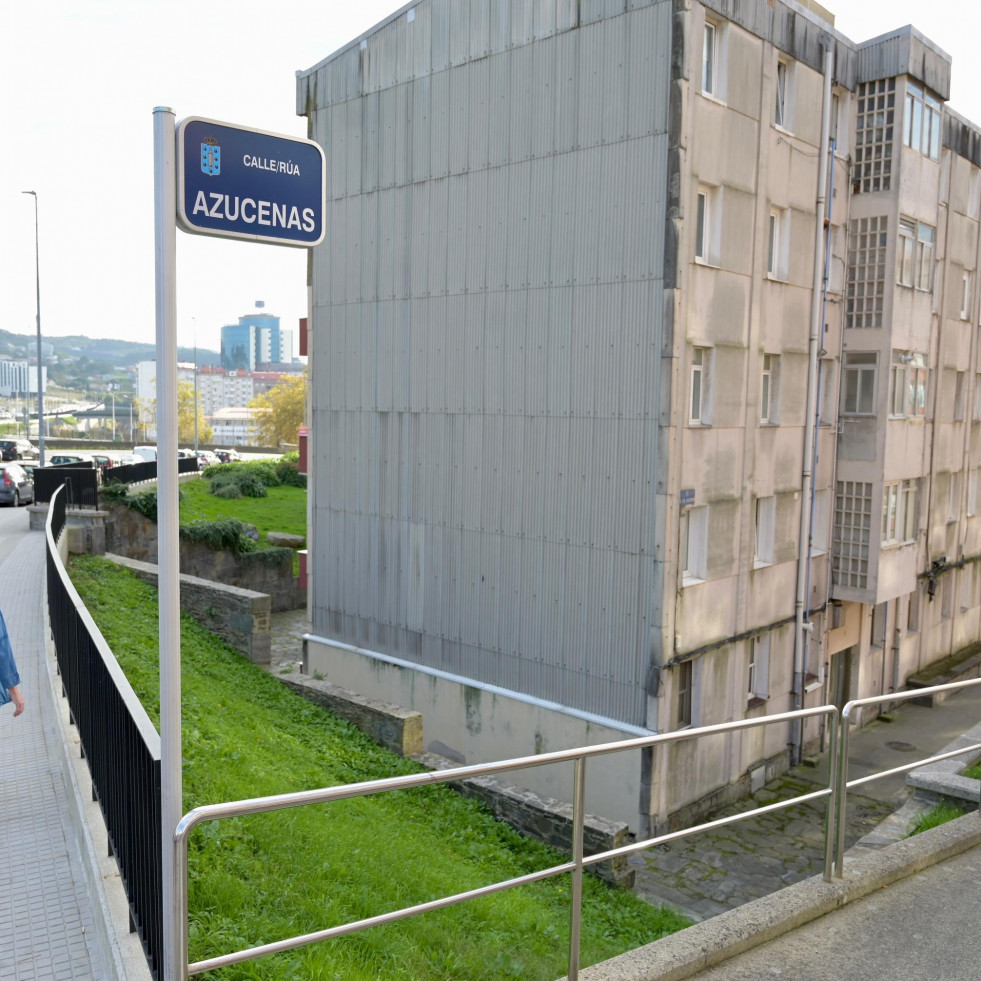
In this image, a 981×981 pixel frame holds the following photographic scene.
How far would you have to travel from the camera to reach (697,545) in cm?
1645

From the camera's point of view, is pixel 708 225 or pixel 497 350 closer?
pixel 708 225

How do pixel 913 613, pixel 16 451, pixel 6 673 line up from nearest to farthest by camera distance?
pixel 6 673 → pixel 913 613 → pixel 16 451

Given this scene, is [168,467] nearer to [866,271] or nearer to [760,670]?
[760,670]

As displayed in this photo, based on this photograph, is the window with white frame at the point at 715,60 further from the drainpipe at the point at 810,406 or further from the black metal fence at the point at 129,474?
the black metal fence at the point at 129,474

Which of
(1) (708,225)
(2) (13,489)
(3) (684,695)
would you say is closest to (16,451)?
(2) (13,489)

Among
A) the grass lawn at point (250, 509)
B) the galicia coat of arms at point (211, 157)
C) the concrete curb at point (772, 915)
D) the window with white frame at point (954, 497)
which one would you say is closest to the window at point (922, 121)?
the window with white frame at point (954, 497)

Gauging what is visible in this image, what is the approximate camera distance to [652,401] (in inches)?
596

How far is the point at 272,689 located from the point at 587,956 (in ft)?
33.7

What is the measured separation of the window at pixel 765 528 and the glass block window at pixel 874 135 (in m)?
6.84

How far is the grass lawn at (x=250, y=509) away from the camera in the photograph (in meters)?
35.2

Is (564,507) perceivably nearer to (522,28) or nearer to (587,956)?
(522,28)

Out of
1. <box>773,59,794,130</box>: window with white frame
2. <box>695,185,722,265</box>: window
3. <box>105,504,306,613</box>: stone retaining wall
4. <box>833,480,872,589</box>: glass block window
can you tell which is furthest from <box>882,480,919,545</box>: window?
<box>105,504,306,613</box>: stone retaining wall

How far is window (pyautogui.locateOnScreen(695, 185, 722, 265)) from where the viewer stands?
15.9 m

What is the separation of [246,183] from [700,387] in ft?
44.7
